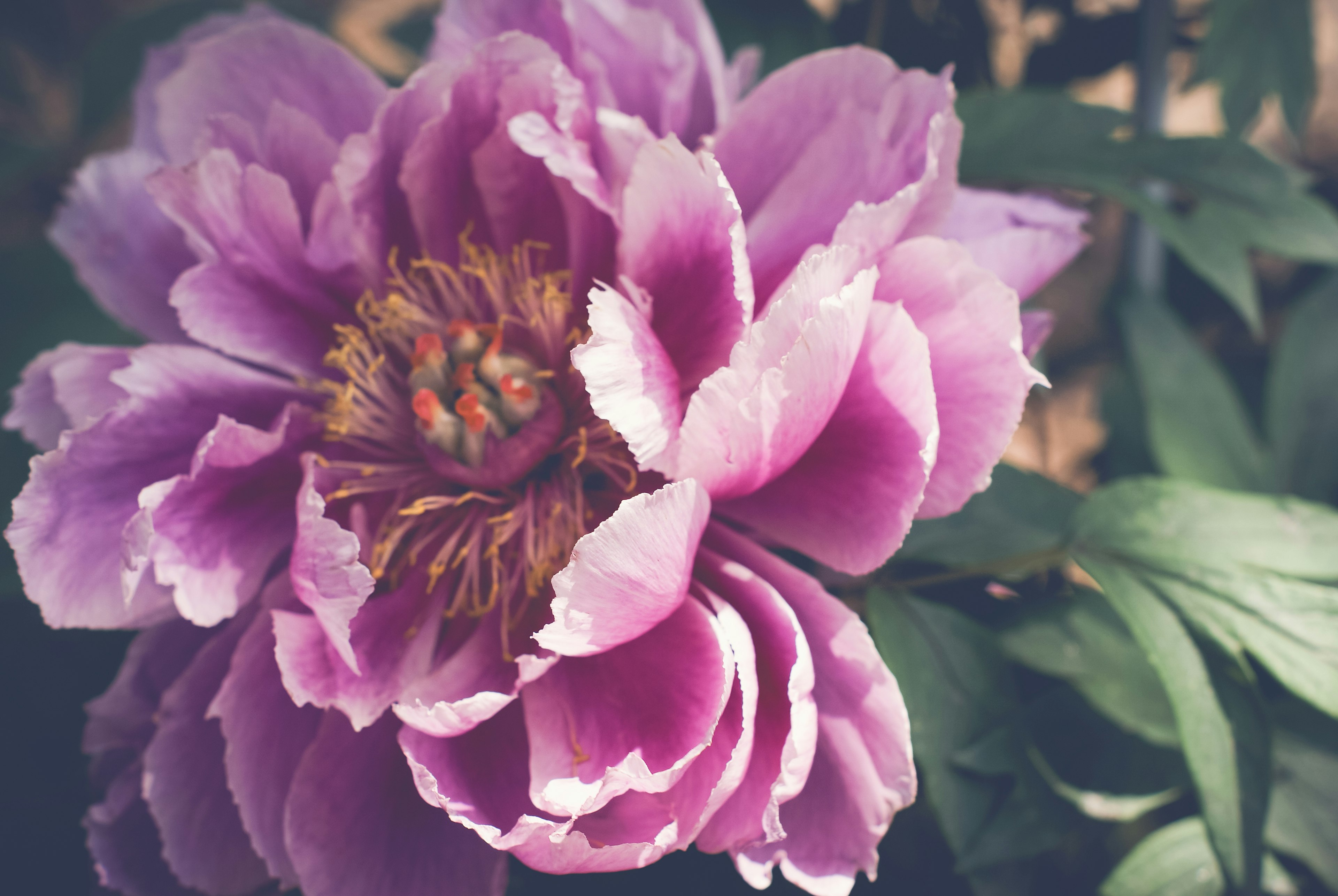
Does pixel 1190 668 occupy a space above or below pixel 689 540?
below

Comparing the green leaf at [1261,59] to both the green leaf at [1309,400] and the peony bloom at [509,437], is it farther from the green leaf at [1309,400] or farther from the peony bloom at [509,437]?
the peony bloom at [509,437]

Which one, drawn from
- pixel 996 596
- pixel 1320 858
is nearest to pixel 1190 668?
pixel 996 596

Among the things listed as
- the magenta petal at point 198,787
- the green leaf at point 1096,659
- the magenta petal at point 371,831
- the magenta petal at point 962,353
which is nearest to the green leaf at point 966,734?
the green leaf at point 1096,659

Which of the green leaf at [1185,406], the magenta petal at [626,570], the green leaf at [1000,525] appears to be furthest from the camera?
the green leaf at [1185,406]

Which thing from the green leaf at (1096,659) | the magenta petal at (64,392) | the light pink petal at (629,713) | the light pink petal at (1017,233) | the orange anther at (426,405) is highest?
the light pink petal at (1017,233)

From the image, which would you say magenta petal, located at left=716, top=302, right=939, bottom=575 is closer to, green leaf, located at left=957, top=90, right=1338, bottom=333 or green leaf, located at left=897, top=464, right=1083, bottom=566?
green leaf, located at left=897, top=464, right=1083, bottom=566

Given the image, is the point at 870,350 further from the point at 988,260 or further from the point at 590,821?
the point at 590,821
